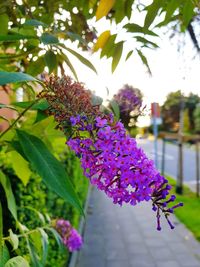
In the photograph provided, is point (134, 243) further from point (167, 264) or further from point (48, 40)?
point (48, 40)

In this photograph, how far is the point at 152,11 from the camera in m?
1.30

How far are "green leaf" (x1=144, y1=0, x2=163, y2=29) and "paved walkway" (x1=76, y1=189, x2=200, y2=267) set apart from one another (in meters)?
3.70

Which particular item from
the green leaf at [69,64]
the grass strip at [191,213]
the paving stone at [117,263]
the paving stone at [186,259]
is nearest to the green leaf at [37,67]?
the green leaf at [69,64]

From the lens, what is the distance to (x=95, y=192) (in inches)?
399

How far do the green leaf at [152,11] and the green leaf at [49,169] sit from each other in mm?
543

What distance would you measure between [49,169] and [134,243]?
4738 millimetres

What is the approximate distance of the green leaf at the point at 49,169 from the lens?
0.91 meters

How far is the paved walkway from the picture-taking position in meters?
4.72

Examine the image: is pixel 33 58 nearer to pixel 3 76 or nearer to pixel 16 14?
pixel 16 14

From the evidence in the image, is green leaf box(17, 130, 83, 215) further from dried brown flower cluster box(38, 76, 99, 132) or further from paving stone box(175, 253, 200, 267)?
paving stone box(175, 253, 200, 267)

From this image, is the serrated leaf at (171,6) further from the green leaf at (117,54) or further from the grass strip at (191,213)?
the grass strip at (191,213)

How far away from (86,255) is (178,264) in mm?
1091

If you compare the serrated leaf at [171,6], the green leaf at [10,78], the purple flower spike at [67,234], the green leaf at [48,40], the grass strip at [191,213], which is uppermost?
the serrated leaf at [171,6]

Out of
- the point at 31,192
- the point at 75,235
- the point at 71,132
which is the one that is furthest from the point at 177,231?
the point at 71,132
